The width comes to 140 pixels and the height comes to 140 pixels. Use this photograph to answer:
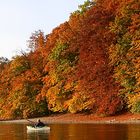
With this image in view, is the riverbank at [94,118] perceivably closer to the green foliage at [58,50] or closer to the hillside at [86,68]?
the hillside at [86,68]

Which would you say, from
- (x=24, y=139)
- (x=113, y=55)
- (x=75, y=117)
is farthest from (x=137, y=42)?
(x=24, y=139)

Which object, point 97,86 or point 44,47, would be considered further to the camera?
point 44,47

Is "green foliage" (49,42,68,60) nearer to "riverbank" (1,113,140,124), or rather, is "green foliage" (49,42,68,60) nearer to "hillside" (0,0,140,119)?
"hillside" (0,0,140,119)

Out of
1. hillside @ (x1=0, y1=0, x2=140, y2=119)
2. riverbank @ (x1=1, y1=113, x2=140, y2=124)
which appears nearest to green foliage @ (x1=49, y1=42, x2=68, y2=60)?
hillside @ (x1=0, y1=0, x2=140, y2=119)

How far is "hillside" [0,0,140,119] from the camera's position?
67188 mm

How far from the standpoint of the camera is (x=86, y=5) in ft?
280

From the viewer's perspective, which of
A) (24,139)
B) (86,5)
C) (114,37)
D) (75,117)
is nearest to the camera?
(24,139)

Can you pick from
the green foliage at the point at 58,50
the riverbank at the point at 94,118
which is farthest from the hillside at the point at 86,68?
the riverbank at the point at 94,118

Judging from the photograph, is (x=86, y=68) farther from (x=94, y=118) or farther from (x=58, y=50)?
(x=58, y=50)

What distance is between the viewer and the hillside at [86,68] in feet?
220

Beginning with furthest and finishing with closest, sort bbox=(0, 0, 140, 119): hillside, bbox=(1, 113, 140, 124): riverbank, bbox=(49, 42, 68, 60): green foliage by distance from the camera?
bbox=(49, 42, 68, 60): green foliage
bbox=(0, 0, 140, 119): hillside
bbox=(1, 113, 140, 124): riverbank

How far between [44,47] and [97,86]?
22.8m

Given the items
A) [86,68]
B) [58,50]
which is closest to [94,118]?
[86,68]

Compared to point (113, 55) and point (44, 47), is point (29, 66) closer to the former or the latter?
point (44, 47)
